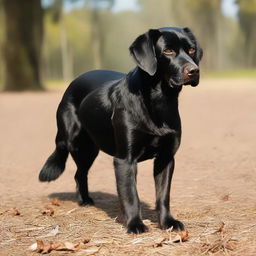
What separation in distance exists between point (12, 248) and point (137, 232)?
898mm

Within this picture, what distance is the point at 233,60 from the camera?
85.9 meters

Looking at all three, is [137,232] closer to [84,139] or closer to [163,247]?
[163,247]

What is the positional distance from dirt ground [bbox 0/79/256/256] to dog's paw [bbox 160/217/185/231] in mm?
54

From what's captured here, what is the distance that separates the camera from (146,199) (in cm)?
564

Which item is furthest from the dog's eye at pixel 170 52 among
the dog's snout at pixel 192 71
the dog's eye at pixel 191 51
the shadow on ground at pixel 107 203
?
the shadow on ground at pixel 107 203

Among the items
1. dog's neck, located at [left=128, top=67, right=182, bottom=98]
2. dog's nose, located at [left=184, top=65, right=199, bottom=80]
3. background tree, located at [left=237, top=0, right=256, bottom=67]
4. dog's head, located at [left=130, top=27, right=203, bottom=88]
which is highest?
dog's head, located at [left=130, top=27, right=203, bottom=88]

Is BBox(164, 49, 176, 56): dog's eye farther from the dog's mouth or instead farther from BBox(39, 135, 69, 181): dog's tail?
BBox(39, 135, 69, 181): dog's tail

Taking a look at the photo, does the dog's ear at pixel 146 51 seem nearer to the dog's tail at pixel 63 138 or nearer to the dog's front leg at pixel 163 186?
the dog's front leg at pixel 163 186

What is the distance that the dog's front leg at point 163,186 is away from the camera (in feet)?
13.9

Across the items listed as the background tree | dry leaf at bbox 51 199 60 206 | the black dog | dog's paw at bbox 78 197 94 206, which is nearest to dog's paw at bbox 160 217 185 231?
the black dog

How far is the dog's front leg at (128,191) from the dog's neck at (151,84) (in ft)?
1.88

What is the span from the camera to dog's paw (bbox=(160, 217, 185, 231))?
13.3ft

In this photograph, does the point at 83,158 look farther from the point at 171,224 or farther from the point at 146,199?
the point at 171,224

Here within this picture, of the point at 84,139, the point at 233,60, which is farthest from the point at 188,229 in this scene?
the point at 233,60
